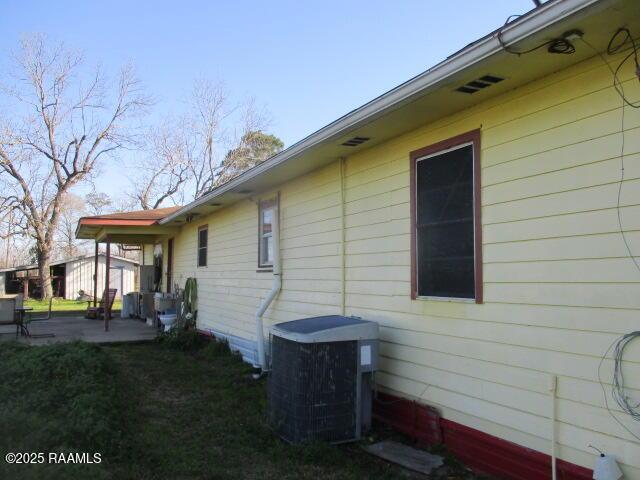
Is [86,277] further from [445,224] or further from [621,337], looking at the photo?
[621,337]

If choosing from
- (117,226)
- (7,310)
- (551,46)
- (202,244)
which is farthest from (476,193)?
(117,226)

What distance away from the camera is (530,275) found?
3.61 metres

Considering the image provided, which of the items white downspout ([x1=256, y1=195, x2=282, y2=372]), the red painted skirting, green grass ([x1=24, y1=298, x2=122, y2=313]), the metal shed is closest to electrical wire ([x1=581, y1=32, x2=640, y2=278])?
the red painted skirting

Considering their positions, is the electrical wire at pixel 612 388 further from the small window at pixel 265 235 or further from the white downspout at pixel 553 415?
the small window at pixel 265 235

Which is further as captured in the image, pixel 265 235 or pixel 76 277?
pixel 76 277

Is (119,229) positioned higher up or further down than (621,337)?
higher up

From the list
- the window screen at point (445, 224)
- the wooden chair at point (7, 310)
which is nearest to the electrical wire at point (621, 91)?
the window screen at point (445, 224)

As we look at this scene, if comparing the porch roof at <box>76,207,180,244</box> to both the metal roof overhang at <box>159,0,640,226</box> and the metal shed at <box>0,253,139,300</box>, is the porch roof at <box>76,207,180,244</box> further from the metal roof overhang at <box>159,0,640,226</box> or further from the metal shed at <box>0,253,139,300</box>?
the metal shed at <box>0,253,139,300</box>

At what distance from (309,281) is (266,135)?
30.3 m

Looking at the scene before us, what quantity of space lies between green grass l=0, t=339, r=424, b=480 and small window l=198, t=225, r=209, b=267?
4.38 meters

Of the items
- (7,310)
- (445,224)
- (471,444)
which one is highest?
→ (445,224)

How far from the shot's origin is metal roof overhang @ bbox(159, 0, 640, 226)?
2.82 meters

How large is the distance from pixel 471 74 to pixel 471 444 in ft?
8.81

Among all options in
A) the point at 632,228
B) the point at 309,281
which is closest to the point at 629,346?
the point at 632,228
